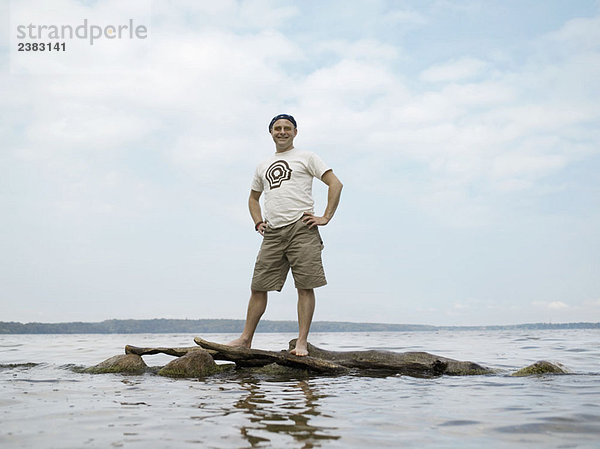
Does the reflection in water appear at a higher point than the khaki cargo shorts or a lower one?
lower

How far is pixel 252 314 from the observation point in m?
6.19

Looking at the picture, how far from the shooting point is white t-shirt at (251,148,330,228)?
6.00 meters

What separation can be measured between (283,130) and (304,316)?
2.19 meters

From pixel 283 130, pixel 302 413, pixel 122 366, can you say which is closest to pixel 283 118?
pixel 283 130

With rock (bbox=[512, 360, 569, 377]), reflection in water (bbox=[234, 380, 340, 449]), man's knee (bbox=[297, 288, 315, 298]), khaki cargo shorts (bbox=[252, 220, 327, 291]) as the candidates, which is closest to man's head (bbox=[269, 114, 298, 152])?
khaki cargo shorts (bbox=[252, 220, 327, 291])

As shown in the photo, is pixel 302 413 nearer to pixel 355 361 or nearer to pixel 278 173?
pixel 355 361

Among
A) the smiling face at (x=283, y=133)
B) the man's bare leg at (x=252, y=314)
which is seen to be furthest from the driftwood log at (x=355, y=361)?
the smiling face at (x=283, y=133)

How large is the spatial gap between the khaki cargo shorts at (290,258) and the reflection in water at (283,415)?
1.72 metres

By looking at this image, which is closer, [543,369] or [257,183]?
[543,369]

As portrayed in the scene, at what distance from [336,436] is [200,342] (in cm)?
372

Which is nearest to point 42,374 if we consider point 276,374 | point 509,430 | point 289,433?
point 276,374

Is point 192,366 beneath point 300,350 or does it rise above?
beneath

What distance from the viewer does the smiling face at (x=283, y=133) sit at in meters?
6.12

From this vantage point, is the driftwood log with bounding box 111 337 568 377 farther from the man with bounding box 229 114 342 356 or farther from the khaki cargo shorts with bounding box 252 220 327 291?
the khaki cargo shorts with bounding box 252 220 327 291
